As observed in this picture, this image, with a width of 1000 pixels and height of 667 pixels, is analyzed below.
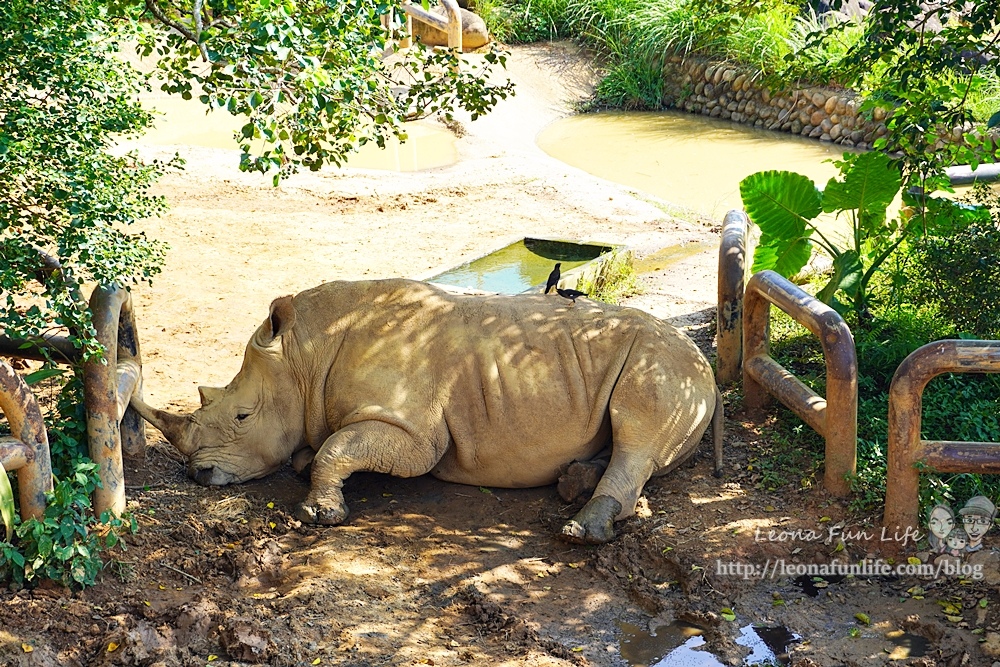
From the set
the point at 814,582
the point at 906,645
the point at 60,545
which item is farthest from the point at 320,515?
the point at 906,645

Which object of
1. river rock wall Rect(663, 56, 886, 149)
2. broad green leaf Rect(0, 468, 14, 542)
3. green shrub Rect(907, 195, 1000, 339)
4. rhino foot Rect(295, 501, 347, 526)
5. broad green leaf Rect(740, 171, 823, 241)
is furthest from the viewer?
river rock wall Rect(663, 56, 886, 149)

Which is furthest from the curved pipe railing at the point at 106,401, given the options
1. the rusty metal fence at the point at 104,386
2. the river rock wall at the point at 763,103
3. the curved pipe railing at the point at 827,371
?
the river rock wall at the point at 763,103

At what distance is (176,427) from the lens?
17.7 ft

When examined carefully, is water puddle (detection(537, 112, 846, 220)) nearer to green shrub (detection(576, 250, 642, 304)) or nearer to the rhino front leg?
green shrub (detection(576, 250, 642, 304))

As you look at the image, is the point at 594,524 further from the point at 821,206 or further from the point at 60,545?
the point at 821,206

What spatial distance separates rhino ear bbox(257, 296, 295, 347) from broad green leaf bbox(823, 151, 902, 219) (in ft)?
11.7

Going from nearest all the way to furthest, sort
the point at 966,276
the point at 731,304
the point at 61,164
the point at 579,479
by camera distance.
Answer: the point at 61,164, the point at 579,479, the point at 966,276, the point at 731,304

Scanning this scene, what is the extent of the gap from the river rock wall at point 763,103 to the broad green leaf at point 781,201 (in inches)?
369

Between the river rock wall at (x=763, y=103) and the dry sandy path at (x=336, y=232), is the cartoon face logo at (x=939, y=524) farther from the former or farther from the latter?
the river rock wall at (x=763, y=103)

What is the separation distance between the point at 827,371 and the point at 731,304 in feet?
4.44

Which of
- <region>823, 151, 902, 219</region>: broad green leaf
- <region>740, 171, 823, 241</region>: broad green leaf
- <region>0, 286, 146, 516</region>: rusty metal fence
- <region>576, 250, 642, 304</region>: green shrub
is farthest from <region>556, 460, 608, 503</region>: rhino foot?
<region>576, 250, 642, 304</region>: green shrub

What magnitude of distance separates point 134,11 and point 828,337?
3.47m

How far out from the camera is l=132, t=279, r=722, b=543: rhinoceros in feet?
17.5

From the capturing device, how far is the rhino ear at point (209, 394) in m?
5.55
